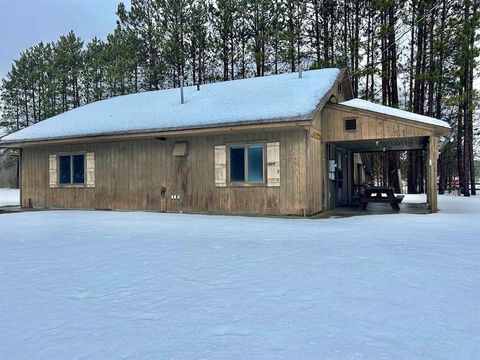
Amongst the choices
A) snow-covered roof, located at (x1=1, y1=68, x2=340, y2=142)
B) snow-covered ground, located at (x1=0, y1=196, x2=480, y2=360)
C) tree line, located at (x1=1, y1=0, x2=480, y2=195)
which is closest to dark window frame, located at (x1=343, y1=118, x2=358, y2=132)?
snow-covered roof, located at (x1=1, y1=68, x2=340, y2=142)

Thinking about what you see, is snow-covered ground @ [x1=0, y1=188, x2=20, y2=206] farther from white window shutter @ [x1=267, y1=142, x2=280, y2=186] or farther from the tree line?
white window shutter @ [x1=267, y1=142, x2=280, y2=186]

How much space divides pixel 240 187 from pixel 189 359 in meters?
8.46

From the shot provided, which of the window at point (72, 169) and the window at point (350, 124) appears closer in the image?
the window at point (350, 124)

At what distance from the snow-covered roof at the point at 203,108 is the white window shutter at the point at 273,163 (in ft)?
2.80

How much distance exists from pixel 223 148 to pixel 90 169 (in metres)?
4.94

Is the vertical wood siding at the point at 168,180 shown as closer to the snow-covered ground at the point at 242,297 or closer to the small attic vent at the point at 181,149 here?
the small attic vent at the point at 181,149

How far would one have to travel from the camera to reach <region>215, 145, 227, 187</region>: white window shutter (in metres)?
10.8

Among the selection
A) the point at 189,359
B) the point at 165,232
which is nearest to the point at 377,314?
the point at 189,359

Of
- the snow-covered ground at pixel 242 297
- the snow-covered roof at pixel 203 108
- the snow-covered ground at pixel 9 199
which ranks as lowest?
the snow-covered ground at pixel 242 297

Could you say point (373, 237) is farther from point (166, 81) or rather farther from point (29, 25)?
point (29, 25)

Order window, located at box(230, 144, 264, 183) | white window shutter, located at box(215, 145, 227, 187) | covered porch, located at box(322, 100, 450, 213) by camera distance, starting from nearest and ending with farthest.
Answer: covered porch, located at box(322, 100, 450, 213) < window, located at box(230, 144, 264, 183) < white window shutter, located at box(215, 145, 227, 187)

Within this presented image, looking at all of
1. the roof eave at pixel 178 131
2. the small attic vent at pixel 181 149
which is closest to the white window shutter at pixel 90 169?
the roof eave at pixel 178 131

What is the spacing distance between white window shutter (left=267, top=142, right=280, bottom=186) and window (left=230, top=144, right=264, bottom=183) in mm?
250

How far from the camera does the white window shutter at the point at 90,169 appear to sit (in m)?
12.8
